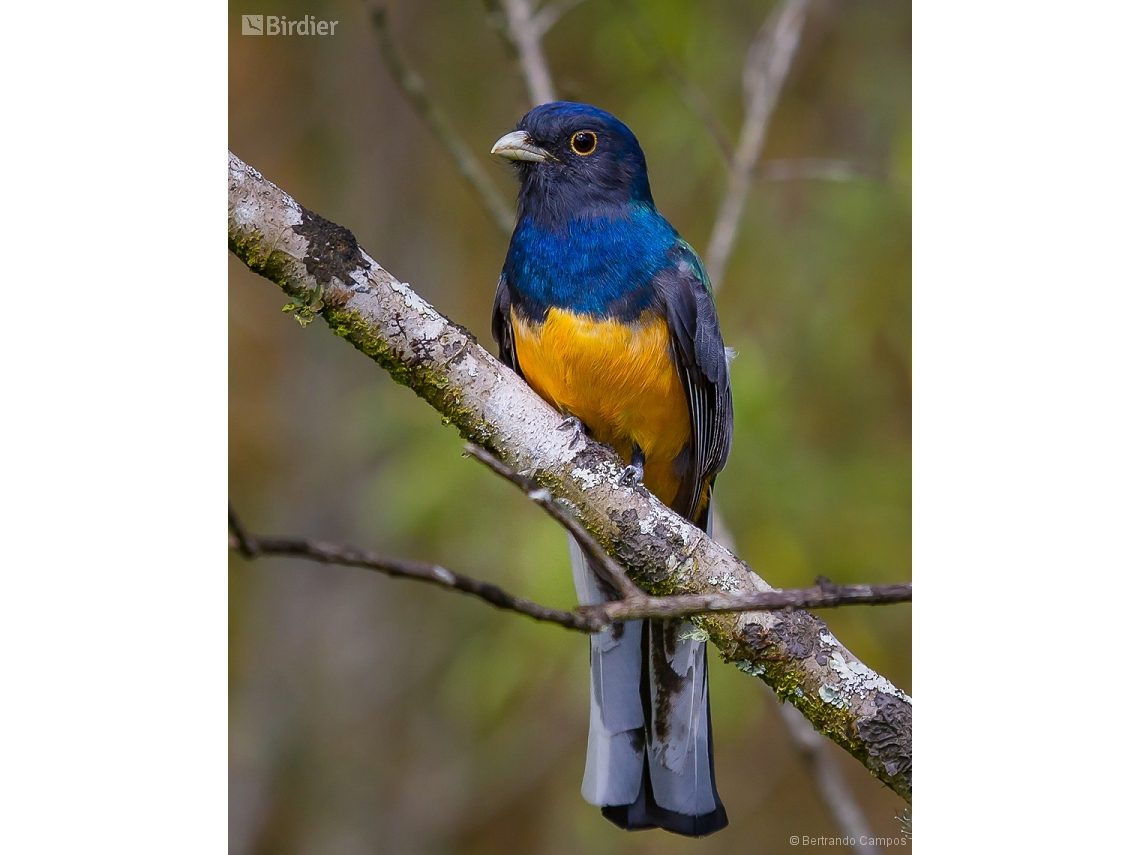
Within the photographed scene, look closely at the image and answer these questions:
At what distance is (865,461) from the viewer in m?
3.55

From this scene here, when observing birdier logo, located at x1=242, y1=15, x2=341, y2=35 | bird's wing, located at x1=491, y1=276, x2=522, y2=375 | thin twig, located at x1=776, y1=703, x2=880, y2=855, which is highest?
birdier logo, located at x1=242, y1=15, x2=341, y2=35

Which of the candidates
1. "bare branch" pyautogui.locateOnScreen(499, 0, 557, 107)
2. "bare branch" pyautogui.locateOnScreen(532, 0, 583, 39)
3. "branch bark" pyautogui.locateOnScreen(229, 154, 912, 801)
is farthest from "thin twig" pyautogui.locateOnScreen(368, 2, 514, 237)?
"branch bark" pyautogui.locateOnScreen(229, 154, 912, 801)

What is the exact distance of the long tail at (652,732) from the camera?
2842mm

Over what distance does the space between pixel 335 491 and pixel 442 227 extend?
127 cm

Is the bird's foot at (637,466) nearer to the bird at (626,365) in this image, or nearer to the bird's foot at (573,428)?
the bird at (626,365)

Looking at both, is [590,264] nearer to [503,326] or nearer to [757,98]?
[503,326]

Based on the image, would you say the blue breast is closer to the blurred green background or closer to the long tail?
the blurred green background

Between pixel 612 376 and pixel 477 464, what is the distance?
1.19 metres

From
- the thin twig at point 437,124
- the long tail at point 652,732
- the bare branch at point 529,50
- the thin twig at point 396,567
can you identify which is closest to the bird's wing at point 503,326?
the thin twig at point 437,124

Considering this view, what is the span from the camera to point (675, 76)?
3951 mm

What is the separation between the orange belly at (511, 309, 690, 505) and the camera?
2.84 metres

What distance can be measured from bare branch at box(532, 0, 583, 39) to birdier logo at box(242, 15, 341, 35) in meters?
0.78

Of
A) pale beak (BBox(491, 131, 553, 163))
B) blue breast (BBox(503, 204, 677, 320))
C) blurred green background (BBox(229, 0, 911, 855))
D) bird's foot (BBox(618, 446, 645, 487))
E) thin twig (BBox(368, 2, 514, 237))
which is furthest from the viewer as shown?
thin twig (BBox(368, 2, 514, 237))

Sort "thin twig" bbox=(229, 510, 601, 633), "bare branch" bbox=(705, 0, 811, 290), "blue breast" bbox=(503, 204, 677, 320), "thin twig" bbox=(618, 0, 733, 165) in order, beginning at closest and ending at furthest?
"thin twig" bbox=(229, 510, 601, 633) < "blue breast" bbox=(503, 204, 677, 320) < "bare branch" bbox=(705, 0, 811, 290) < "thin twig" bbox=(618, 0, 733, 165)
